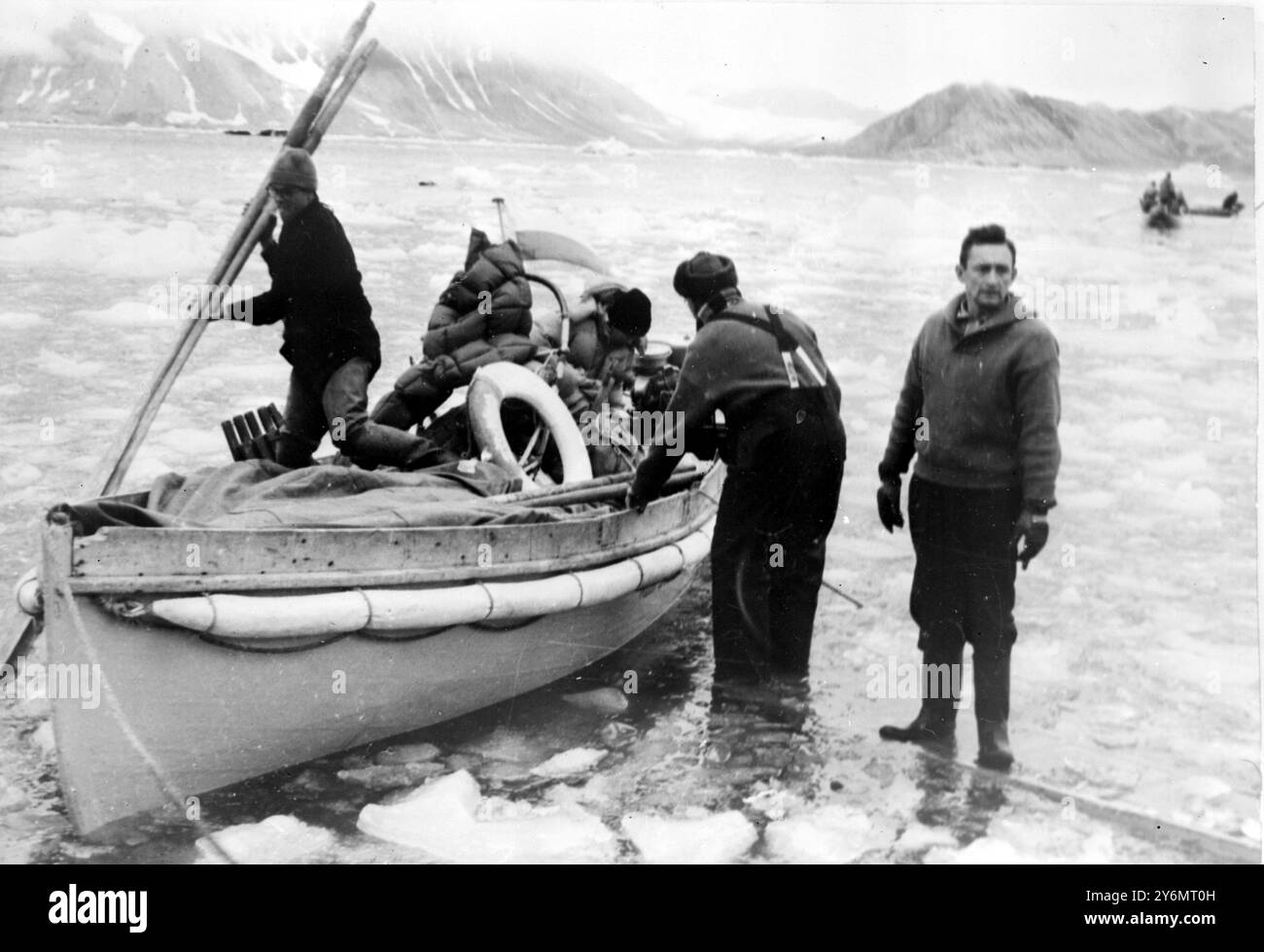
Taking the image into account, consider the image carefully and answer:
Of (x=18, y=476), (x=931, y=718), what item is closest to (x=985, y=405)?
(x=931, y=718)

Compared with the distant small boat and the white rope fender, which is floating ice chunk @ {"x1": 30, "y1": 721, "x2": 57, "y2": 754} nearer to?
the white rope fender

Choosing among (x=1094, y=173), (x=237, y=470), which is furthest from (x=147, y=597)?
(x=1094, y=173)

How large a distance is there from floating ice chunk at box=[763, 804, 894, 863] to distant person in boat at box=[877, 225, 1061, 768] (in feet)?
1.51

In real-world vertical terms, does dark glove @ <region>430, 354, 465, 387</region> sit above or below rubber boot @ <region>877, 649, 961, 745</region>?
above

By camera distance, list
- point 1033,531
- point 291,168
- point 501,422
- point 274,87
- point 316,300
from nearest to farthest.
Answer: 1. point 1033,531
2. point 291,168
3. point 316,300
4. point 501,422
5. point 274,87

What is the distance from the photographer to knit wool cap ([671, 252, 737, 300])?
3779 mm

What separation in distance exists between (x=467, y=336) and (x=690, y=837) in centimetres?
206

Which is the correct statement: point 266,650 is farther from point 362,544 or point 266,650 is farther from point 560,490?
point 560,490

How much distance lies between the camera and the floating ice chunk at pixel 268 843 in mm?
3215

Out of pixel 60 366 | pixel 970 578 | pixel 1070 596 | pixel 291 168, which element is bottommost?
pixel 1070 596

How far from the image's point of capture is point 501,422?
4441 millimetres

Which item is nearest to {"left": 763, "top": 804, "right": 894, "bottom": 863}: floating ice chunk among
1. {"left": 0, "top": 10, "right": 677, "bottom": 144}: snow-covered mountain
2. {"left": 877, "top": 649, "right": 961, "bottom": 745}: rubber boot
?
{"left": 877, "top": 649, "right": 961, "bottom": 745}: rubber boot

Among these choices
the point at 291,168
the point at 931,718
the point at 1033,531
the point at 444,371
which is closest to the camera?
the point at 1033,531

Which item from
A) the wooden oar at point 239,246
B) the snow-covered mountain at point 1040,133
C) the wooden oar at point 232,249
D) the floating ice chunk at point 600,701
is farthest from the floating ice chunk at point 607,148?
the floating ice chunk at point 600,701
